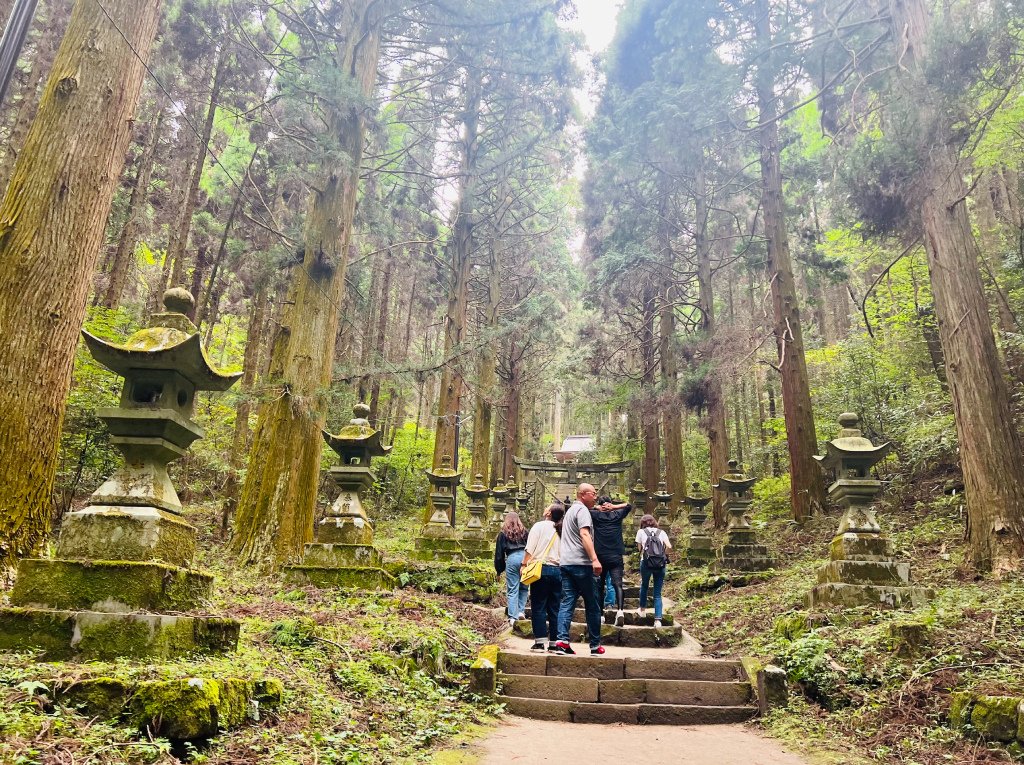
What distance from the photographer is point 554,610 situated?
6738 millimetres

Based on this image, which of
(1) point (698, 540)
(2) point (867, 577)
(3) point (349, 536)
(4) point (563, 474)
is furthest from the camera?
(4) point (563, 474)

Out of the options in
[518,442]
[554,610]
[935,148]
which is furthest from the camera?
[518,442]

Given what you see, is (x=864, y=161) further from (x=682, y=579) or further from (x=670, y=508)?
(x=670, y=508)

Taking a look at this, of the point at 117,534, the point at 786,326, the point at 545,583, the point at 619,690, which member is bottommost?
the point at 619,690

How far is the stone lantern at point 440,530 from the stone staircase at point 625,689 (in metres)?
5.78

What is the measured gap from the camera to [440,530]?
12312 mm

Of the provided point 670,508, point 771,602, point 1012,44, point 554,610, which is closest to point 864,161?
point 1012,44

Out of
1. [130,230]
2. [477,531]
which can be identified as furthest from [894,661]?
[130,230]

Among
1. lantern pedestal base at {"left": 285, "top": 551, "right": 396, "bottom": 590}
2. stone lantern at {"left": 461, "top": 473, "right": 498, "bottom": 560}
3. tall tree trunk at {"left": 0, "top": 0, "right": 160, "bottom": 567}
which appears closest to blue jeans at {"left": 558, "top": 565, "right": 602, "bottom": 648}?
lantern pedestal base at {"left": 285, "top": 551, "right": 396, "bottom": 590}

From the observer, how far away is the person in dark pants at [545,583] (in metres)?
6.52

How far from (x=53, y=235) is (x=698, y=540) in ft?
42.3

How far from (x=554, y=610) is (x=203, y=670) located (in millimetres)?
4312

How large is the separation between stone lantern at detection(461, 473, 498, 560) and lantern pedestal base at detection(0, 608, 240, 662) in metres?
10.2

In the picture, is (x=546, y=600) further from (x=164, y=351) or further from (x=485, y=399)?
(x=485, y=399)
